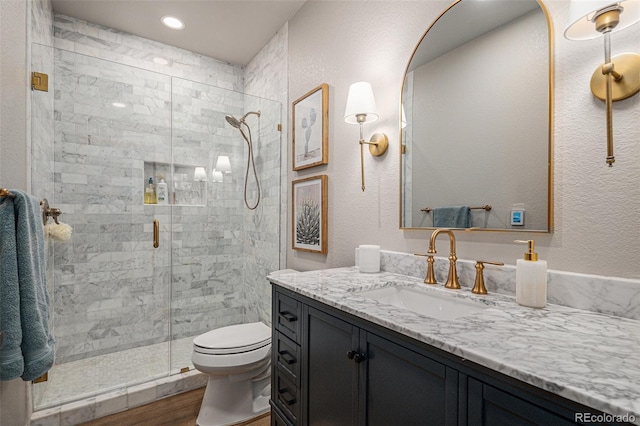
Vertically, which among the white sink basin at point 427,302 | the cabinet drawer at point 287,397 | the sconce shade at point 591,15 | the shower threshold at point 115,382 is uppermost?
the sconce shade at point 591,15

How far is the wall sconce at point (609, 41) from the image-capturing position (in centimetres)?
84

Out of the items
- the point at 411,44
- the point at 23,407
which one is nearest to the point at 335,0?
the point at 411,44

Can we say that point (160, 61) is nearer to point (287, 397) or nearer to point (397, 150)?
point (397, 150)

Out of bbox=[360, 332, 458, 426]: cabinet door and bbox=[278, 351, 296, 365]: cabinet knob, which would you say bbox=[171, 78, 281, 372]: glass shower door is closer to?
bbox=[278, 351, 296, 365]: cabinet knob

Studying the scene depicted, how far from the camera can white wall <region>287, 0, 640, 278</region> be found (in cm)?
89

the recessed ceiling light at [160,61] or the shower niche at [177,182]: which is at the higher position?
the recessed ceiling light at [160,61]

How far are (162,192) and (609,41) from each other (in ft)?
8.82

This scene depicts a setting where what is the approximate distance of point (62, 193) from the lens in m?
2.20

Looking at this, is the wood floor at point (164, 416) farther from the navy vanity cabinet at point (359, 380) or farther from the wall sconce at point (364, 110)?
the wall sconce at point (364, 110)

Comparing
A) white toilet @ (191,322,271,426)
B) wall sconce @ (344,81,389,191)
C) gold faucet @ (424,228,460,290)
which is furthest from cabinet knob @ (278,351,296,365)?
wall sconce @ (344,81,389,191)

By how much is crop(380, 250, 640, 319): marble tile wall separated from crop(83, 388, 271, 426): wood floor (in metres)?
1.52

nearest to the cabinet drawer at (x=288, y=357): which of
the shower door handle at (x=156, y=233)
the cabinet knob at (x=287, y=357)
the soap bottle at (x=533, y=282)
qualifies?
the cabinet knob at (x=287, y=357)

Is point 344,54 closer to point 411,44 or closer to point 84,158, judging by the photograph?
point 411,44

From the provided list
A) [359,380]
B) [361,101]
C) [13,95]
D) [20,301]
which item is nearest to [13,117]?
[13,95]
